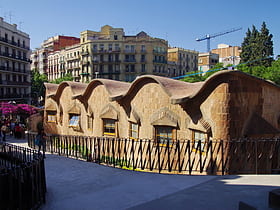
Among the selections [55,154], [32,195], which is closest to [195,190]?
[32,195]

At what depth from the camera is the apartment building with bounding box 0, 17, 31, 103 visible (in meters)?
41.7

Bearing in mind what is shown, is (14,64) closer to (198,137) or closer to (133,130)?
(133,130)

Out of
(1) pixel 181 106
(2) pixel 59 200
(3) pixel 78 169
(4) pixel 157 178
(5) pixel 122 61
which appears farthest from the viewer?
(5) pixel 122 61

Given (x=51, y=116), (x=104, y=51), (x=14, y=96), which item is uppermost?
(x=104, y=51)

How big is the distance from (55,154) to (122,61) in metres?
43.9

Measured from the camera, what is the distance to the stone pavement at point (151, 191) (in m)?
5.38

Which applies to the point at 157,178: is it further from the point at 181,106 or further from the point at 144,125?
the point at 144,125

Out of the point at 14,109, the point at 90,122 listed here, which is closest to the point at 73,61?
the point at 14,109

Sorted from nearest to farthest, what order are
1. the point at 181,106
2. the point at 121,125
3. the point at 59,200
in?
1. the point at 59,200
2. the point at 181,106
3. the point at 121,125

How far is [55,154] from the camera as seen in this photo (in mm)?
11961

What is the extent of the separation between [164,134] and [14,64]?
40.1 metres

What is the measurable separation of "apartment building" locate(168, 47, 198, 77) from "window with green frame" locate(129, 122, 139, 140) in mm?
49507

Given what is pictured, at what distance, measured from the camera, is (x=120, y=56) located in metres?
54.6

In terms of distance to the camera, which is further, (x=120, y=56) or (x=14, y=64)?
(x=120, y=56)
